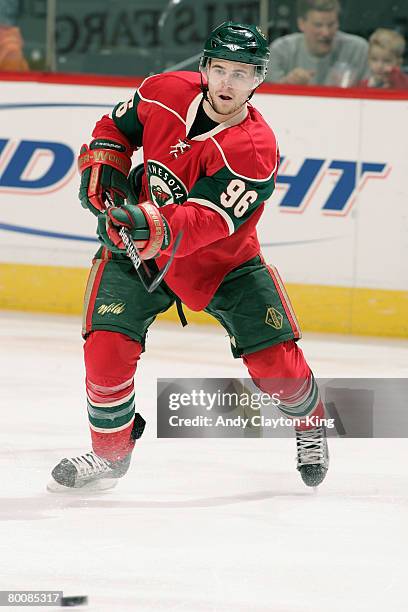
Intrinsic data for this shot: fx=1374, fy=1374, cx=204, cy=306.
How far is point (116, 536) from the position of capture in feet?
9.52

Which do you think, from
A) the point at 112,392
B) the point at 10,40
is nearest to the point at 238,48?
the point at 112,392

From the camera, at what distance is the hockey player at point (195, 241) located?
300cm

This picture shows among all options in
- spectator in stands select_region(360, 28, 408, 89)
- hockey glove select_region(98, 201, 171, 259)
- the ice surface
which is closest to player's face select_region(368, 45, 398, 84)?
spectator in stands select_region(360, 28, 408, 89)

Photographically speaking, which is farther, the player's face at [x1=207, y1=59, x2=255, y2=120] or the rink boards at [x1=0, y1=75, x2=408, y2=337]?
the rink boards at [x1=0, y1=75, x2=408, y2=337]

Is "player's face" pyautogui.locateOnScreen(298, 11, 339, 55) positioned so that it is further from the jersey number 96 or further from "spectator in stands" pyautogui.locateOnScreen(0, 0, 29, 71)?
the jersey number 96

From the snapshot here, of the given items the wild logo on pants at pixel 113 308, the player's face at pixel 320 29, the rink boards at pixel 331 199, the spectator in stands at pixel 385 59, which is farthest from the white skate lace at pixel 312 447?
the player's face at pixel 320 29

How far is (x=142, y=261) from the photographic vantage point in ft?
9.75

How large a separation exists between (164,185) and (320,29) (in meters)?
2.57

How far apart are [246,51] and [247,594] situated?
119cm

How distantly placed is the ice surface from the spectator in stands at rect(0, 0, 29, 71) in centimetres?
186

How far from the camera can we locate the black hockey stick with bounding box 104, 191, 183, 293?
284 centimetres

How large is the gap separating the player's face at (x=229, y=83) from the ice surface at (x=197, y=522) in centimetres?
93

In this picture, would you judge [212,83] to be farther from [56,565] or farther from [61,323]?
[61,323]

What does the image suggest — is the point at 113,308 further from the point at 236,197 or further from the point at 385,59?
the point at 385,59
